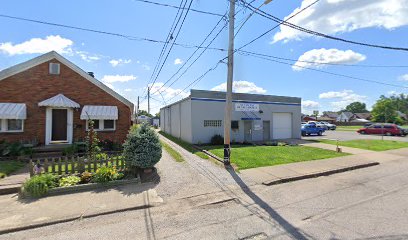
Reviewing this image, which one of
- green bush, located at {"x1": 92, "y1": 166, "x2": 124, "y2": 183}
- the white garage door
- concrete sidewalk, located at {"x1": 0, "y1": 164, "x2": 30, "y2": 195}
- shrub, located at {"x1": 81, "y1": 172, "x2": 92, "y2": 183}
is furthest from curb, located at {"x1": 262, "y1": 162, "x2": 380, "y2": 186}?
the white garage door

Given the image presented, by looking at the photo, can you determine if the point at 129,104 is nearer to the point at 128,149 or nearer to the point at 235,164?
the point at 128,149

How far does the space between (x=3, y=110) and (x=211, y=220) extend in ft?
40.9

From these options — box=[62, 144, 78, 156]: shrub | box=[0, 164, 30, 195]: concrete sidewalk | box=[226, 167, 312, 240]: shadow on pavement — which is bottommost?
box=[226, 167, 312, 240]: shadow on pavement

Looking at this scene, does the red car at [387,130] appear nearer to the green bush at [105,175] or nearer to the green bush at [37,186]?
the green bush at [105,175]

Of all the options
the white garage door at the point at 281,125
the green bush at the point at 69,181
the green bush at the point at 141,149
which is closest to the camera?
the green bush at the point at 69,181

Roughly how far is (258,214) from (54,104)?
1211 cm

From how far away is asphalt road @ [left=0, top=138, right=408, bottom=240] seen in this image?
Result: 4.37 m

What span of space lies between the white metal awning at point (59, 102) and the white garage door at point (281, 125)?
17.0 metres

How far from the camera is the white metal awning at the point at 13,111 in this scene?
442 inches

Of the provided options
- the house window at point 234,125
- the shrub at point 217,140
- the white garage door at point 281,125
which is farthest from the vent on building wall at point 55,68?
the white garage door at point 281,125

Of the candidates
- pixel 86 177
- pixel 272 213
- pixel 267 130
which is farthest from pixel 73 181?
pixel 267 130

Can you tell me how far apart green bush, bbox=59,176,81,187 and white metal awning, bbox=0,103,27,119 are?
272 inches

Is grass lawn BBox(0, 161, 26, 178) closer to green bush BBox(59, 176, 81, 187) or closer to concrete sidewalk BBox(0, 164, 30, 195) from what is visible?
concrete sidewalk BBox(0, 164, 30, 195)

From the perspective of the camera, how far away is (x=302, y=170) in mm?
9422
